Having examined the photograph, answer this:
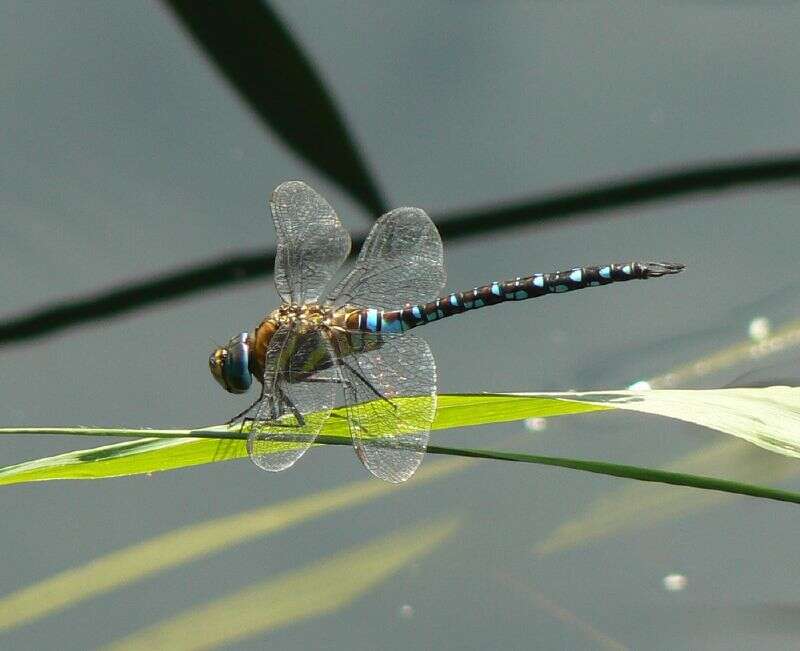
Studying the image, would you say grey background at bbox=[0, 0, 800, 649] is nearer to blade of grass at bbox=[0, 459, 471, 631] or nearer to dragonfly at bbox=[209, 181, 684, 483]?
blade of grass at bbox=[0, 459, 471, 631]

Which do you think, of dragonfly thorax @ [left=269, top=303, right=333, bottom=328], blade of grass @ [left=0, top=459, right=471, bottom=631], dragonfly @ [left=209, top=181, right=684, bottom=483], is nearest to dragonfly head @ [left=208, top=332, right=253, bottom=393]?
dragonfly @ [left=209, top=181, right=684, bottom=483]

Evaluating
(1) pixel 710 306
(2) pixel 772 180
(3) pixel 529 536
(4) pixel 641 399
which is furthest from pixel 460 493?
(2) pixel 772 180

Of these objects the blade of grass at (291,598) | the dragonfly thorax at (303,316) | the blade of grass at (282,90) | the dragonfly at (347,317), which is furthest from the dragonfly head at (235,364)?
the blade of grass at (282,90)

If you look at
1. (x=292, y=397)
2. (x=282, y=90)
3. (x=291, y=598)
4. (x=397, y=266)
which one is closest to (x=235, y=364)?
(x=292, y=397)

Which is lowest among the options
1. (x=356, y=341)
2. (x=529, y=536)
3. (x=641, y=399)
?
(x=529, y=536)

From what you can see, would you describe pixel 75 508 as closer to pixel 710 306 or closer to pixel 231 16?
pixel 231 16

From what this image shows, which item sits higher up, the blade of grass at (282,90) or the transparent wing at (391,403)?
the blade of grass at (282,90)

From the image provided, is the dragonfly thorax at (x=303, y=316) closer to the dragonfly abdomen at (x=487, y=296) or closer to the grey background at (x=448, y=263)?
the dragonfly abdomen at (x=487, y=296)
